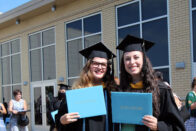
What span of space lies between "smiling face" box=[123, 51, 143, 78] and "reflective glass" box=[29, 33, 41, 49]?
33.4 ft

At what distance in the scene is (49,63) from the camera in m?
11.5

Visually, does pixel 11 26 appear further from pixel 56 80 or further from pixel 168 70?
pixel 168 70

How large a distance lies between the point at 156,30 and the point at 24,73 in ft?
24.9

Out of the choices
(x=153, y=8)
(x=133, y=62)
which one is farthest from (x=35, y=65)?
(x=133, y=62)

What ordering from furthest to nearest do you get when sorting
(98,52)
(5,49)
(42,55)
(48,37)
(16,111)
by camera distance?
(5,49) → (42,55) → (48,37) → (16,111) → (98,52)

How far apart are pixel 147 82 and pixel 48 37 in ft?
31.6

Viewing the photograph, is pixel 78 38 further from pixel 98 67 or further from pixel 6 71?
pixel 98 67

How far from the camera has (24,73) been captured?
41.4 feet

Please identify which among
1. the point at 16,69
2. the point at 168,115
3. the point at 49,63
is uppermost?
the point at 49,63

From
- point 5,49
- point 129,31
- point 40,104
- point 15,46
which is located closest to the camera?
point 129,31

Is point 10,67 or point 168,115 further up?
point 10,67

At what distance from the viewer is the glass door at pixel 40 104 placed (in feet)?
38.3

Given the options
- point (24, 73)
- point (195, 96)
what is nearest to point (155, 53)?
point (195, 96)

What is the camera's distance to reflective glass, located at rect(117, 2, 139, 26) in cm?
823
